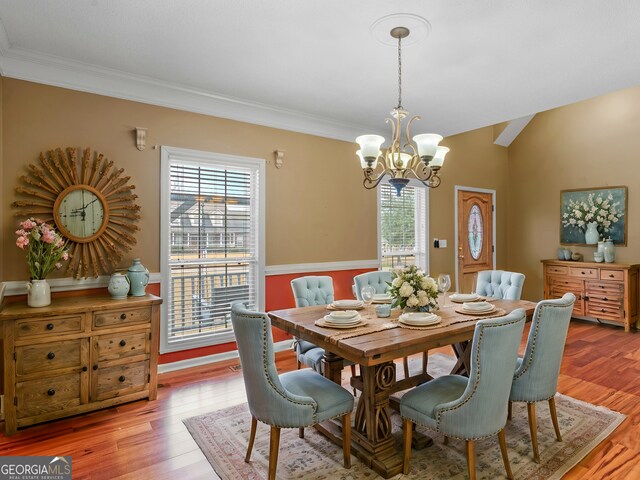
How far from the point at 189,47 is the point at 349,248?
114 inches

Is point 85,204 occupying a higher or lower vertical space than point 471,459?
higher

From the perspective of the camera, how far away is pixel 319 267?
4.62 meters

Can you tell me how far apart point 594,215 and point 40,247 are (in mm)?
6779

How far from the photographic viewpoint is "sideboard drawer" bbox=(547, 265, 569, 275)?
5750 millimetres

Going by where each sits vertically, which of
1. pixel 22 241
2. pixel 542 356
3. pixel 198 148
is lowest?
pixel 542 356

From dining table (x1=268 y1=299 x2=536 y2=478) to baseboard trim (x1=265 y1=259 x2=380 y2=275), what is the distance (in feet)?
5.32

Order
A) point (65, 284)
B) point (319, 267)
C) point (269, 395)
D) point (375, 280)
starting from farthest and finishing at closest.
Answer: point (319, 267) < point (375, 280) < point (65, 284) < point (269, 395)

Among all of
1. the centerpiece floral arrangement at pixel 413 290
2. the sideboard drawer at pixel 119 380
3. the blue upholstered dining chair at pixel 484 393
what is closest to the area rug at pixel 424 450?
the blue upholstered dining chair at pixel 484 393

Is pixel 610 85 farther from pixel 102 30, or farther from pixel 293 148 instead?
pixel 102 30

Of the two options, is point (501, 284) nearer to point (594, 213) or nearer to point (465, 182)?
point (465, 182)

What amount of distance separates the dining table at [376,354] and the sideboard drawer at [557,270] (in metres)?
3.99

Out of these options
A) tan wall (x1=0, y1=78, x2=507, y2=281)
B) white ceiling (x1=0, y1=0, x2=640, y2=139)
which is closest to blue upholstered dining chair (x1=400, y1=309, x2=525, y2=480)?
white ceiling (x1=0, y1=0, x2=640, y2=139)

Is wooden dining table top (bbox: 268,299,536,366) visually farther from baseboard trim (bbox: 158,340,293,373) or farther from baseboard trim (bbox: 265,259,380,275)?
baseboard trim (bbox: 265,259,380,275)

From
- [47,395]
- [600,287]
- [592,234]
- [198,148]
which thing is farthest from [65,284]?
[592,234]
